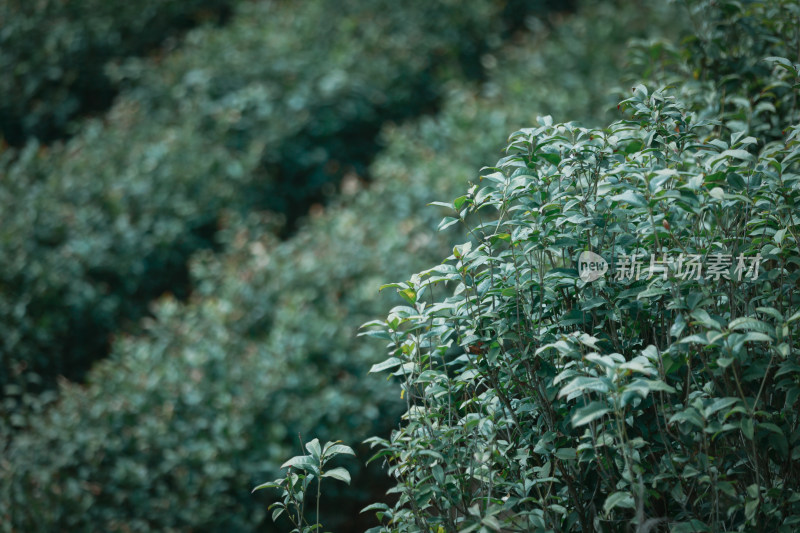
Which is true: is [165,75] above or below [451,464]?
above

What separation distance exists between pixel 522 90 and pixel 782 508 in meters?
3.97

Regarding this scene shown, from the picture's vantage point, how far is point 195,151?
504 cm

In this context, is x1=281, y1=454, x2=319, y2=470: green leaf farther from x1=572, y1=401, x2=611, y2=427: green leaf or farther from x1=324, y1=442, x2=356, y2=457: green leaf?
x1=572, y1=401, x2=611, y2=427: green leaf

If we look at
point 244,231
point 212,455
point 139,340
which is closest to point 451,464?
point 212,455

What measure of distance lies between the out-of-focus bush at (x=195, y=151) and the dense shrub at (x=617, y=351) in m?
2.93

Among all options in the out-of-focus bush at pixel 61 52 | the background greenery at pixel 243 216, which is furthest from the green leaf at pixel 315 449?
the out-of-focus bush at pixel 61 52

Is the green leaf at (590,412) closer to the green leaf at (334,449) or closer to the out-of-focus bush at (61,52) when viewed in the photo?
the green leaf at (334,449)

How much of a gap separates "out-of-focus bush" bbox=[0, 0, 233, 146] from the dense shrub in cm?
537

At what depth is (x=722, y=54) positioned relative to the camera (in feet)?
8.64

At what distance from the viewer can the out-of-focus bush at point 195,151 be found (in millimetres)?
4055

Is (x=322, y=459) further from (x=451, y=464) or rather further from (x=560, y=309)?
(x=560, y=309)

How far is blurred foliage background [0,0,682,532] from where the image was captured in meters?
3.15

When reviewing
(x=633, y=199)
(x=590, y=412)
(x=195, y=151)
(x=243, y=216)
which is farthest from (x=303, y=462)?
(x=195, y=151)

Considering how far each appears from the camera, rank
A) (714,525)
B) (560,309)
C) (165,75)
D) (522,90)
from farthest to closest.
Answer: (165,75)
(522,90)
(560,309)
(714,525)
